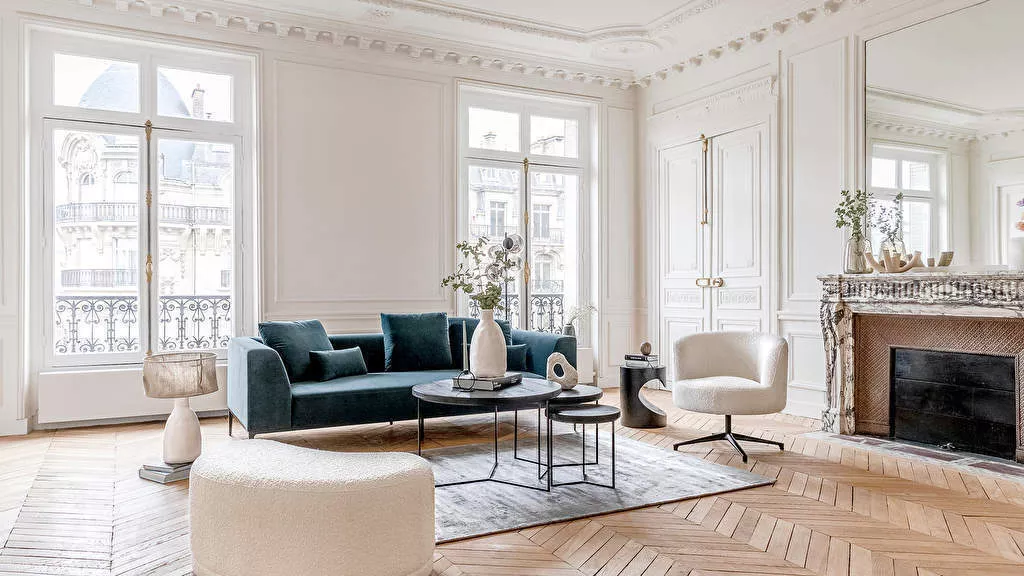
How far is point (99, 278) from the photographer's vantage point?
5.26 meters

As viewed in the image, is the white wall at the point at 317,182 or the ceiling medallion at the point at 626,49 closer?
the white wall at the point at 317,182

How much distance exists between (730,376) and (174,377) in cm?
334

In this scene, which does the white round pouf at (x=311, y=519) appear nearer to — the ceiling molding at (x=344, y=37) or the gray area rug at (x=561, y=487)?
the gray area rug at (x=561, y=487)

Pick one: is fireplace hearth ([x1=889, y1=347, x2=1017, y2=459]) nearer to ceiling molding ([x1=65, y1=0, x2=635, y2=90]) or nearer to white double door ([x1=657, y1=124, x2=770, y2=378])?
white double door ([x1=657, y1=124, x2=770, y2=378])

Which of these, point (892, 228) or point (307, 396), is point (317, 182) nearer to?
point (307, 396)

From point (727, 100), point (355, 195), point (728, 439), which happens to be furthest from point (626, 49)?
point (728, 439)

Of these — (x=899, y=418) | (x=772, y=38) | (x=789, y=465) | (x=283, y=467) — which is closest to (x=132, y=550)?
(x=283, y=467)

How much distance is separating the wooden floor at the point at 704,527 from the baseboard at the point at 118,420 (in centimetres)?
75

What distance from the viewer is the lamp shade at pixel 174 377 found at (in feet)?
11.8

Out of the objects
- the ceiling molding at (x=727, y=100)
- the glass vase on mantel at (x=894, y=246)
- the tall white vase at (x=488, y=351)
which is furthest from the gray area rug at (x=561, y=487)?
the ceiling molding at (x=727, y=100)

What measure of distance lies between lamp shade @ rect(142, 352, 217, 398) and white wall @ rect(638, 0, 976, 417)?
14.0ft

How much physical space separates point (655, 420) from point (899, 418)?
1.58m

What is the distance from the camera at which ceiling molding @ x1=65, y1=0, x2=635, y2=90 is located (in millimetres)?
5262

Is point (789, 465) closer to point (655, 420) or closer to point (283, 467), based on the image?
point (655, 420)
